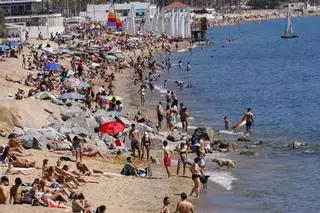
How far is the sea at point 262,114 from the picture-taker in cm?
2278

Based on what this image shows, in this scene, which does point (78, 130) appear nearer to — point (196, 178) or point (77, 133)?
point (77, 133)

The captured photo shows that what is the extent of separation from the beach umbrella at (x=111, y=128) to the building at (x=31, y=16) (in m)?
73.2

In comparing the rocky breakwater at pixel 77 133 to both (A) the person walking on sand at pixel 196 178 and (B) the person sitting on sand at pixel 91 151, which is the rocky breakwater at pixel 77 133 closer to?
(B) the person sitting on sand at pixel 91 151

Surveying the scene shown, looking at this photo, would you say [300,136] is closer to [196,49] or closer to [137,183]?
[137,183]

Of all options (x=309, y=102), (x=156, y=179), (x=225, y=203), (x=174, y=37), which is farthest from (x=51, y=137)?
(x=174, y=37)

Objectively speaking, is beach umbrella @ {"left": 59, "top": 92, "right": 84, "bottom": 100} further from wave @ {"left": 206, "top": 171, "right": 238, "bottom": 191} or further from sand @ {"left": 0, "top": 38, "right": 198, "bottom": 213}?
wave @ {"left": 206, "top": 171, "right": 238, "bottom": 191}

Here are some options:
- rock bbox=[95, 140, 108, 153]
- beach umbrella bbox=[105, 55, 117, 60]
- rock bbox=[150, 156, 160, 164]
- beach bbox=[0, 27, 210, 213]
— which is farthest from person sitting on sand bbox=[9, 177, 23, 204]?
beach umbrella bbox=[105, 55, 117, 60]

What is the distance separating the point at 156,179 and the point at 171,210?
12.5 feet

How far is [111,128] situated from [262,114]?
1685cm

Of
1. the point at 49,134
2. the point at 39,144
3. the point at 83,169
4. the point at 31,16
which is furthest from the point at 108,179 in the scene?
the point at 31,16

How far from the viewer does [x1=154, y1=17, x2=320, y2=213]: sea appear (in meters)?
22.8

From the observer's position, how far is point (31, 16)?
107 meters

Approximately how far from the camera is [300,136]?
35.4 m

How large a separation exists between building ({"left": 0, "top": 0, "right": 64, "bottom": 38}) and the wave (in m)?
77.9
